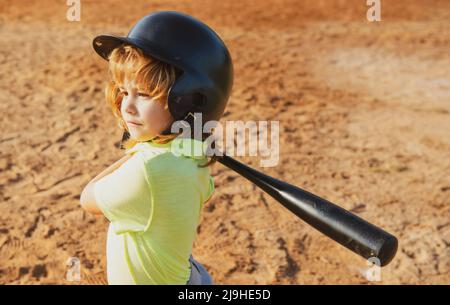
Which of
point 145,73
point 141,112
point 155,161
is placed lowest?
point 155,161

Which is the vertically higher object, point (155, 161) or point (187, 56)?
point (187, 56)

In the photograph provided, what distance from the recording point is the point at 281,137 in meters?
5.90

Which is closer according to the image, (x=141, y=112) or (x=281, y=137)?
(x=141, y=112)

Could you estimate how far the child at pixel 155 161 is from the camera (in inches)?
79.5

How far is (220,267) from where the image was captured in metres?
4.02

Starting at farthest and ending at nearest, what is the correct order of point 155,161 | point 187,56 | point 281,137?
point 281,137
point 187,56
point 155,161

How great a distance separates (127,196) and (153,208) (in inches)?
3.5

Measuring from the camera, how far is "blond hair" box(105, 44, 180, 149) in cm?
208

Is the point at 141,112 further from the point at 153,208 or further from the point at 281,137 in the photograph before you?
the point at 281,137

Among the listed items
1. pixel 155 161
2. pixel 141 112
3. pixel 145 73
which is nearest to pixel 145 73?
pixel 145 73

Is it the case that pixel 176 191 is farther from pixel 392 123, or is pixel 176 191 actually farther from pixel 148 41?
pixel 392 123

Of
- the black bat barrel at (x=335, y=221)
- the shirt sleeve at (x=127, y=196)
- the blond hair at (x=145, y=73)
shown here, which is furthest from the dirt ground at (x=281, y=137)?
the blond hair at (x=145, y=73)

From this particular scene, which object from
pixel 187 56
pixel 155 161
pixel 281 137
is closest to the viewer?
pixel 155 161

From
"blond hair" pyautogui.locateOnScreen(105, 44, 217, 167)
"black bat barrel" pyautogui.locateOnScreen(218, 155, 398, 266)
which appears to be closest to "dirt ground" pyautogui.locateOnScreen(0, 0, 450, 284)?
"black bat barrel" pyautogui.locateOnScreen(218, 155, 398, 266)
